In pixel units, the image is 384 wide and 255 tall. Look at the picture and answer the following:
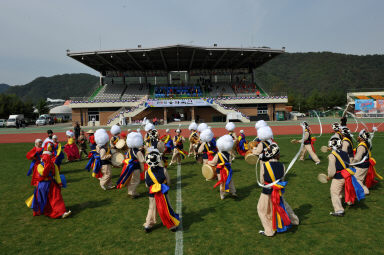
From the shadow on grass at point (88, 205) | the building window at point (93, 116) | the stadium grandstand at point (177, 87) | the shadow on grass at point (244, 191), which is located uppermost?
the stadium grandstand at point (177, 87)

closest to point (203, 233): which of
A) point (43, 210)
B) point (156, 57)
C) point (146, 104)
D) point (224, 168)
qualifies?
point (224, 168)

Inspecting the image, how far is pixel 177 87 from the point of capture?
4606 cm

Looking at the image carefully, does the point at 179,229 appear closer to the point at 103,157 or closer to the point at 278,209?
the point at 278,209

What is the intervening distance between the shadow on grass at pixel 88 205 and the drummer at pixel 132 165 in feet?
1.87

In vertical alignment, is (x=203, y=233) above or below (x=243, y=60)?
below

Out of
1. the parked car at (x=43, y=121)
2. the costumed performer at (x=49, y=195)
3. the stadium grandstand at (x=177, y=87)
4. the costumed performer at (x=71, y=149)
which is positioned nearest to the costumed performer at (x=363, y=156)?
the costumed performer at (x=49, y=195)

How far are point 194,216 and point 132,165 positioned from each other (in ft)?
7.69

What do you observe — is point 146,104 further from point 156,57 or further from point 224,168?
point 224,168

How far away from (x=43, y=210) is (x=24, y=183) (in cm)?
411

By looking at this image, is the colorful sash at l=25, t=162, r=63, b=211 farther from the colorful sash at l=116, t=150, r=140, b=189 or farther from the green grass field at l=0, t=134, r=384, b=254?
the colorful sash at l=116, t=150, r=140, b=189

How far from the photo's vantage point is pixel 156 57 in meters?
41.2

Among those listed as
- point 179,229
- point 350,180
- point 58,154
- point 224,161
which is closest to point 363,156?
point 350,180

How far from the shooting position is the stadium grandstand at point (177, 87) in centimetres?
3862

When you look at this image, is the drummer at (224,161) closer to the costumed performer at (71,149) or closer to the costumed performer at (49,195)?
the costumed performer at (49,195)
